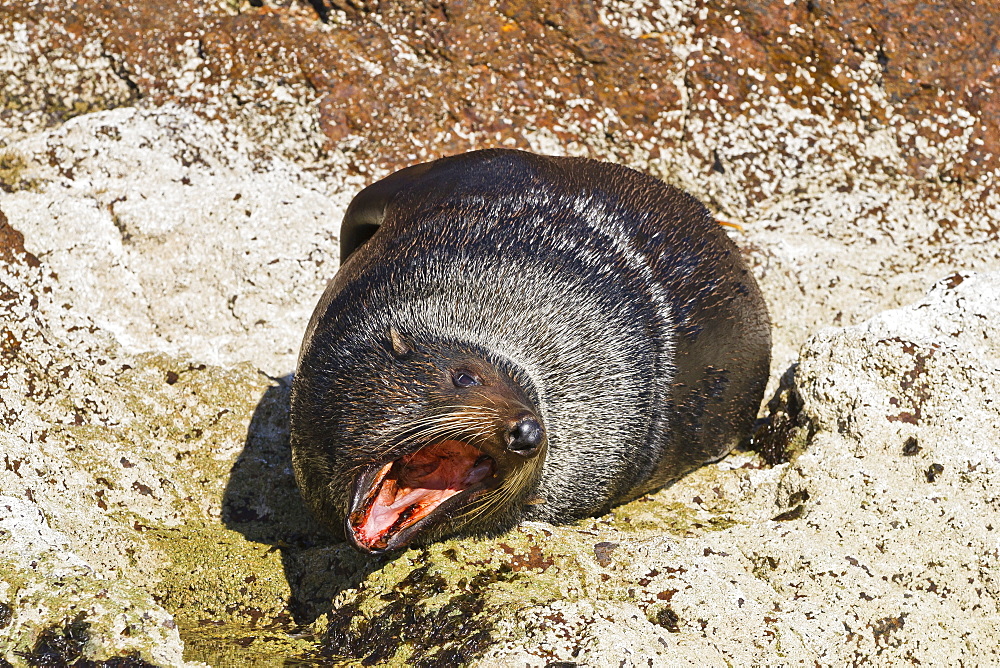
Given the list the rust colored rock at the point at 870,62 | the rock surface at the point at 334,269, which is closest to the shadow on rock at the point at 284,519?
the rock surface at the point at 334,269

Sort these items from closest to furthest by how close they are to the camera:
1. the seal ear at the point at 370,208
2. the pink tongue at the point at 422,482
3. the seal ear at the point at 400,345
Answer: the pink tongue at the point at 422,482 < the seal ear at the point at 400,345 < the seal ear at the point at 370,208

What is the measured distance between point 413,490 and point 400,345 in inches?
21.8

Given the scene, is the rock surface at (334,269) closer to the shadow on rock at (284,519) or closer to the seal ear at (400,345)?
the shadow on rock at (284,519)

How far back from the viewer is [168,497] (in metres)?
4.84

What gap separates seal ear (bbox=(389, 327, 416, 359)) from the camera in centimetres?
431

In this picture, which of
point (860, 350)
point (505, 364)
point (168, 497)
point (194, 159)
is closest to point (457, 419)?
point (505, 364)

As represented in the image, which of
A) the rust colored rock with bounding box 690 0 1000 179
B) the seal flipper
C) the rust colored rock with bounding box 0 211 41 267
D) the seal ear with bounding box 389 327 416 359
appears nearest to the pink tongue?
the seal ear with bounding box 389 327 416 359

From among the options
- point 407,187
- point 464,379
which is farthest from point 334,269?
point 464,379

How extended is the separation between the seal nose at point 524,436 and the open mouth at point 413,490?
0.16 m

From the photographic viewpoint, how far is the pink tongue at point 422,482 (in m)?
4.07

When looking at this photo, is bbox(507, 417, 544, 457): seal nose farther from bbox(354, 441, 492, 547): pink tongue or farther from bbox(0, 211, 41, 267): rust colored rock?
bbox(0, 211, 41, 267): rust colored rock

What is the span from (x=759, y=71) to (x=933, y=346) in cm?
265

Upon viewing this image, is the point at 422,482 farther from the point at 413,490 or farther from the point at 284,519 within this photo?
the point at 284,519

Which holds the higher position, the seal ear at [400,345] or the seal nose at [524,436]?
the seal nose at [524,436]
